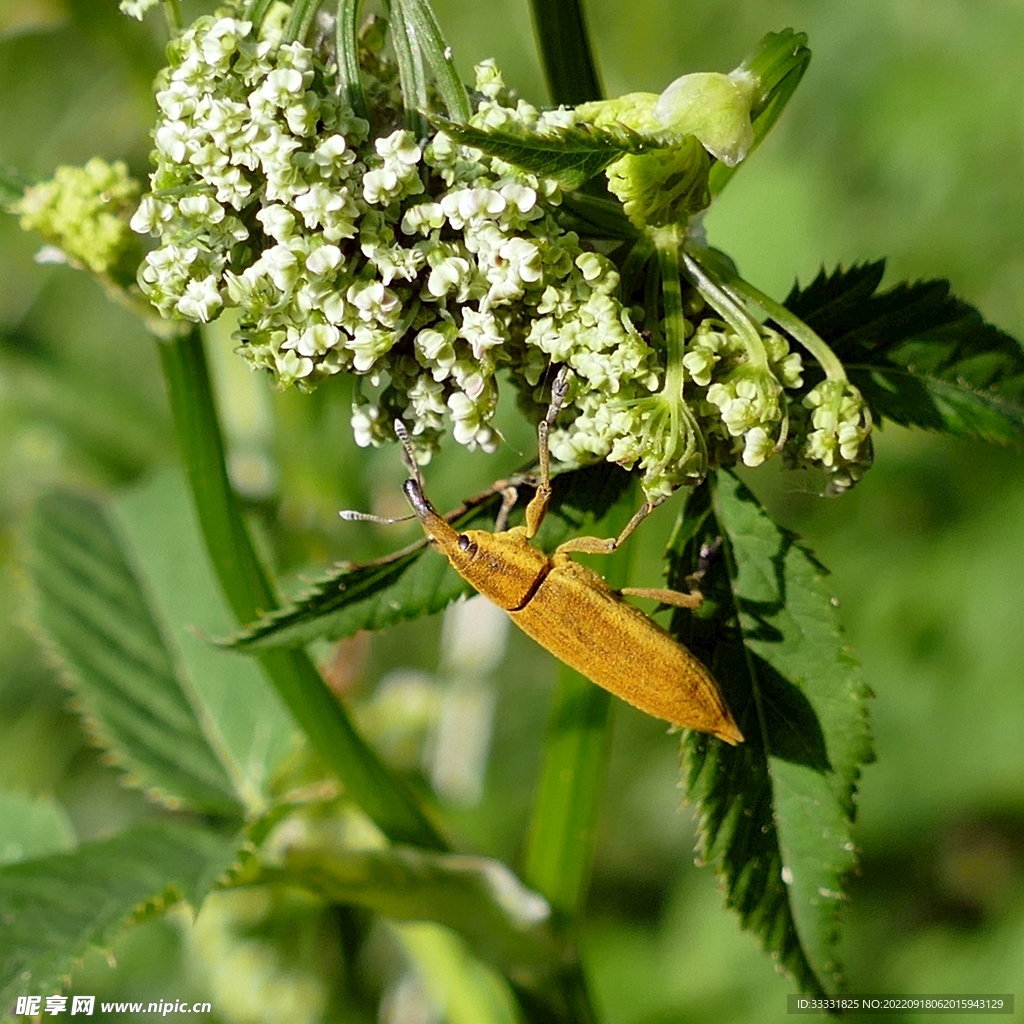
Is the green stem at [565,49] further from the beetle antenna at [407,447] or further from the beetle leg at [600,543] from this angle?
the beetle leg at [600,543]

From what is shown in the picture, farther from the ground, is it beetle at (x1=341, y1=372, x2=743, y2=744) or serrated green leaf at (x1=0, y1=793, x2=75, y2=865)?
beetle at (x1=341, y1=372, x2=743, y2=744)

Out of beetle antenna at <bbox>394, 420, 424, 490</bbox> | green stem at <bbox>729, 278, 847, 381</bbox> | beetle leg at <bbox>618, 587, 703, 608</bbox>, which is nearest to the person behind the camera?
green stem at <bbox>729, 278, 847, 381</bbox>

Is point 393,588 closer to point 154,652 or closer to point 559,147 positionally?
point 559,147

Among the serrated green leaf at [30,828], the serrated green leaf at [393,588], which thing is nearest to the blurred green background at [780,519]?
the serrated green leaf at [30,828]

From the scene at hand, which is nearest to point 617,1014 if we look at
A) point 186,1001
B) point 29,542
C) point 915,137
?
point 186,1001

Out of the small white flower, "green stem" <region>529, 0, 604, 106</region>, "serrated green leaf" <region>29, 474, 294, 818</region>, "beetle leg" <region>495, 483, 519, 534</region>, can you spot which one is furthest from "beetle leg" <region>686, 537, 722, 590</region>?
"serrated green leaf" <region>29, 474, 294, 818</region>

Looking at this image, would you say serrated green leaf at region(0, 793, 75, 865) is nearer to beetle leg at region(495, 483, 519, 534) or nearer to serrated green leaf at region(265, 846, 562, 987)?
serrated green leaf at region(265, 846, 562, 987)

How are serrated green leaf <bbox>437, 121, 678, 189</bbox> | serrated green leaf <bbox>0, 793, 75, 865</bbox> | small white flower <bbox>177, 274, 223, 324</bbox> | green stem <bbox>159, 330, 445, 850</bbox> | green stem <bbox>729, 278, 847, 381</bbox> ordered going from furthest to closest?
serrated green leaf <bbox>0, 793, 75, 865</bbox> → green stem <bbox>159, 330, 445, 850</bbox> → green stem <bbox>729, 278, 847, 381</bbox> → small white flower <bbox>177, 274, 223, 324</bbox> → serrated green leaf <bbox>437, 121, 678, 189</bbox>
